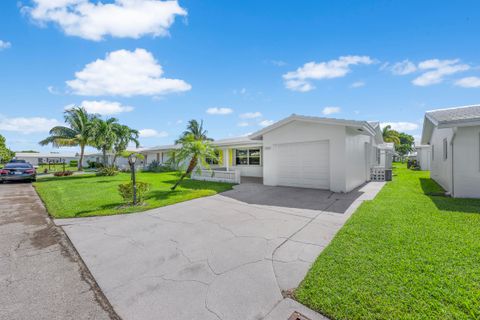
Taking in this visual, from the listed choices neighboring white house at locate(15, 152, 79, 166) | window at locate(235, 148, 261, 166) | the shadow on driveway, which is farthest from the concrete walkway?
neighboring white house at locate(15, 152, 79, 166)

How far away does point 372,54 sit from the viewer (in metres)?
11.1

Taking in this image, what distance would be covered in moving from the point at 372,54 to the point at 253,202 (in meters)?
10.4

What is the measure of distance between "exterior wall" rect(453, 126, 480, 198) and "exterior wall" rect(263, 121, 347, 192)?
3.73m

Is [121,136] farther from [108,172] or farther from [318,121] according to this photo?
[318,121]

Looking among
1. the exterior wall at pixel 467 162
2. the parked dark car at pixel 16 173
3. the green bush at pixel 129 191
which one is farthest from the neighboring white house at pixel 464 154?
the parked dark car at pixel 16 173

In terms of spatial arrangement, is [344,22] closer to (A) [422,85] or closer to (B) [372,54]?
(B) [372,54]

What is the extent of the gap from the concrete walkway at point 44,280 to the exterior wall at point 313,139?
940 cm

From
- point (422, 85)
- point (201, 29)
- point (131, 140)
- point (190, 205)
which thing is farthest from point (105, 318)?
point (131, 140)

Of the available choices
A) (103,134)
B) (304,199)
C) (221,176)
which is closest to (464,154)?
(304,199)

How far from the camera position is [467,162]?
7.42m

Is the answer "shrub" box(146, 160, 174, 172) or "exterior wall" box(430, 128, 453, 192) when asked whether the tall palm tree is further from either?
"exterior wall" box(430, 128, 453, 192)

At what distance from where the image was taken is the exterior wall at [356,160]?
979 centimetres

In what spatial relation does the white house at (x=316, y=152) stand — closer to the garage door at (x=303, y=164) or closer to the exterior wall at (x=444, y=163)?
the garage door at (x=303, y=164)

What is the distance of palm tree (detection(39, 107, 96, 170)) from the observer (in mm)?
22461
